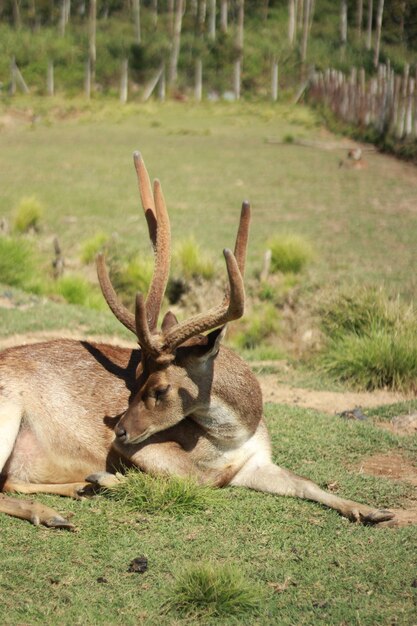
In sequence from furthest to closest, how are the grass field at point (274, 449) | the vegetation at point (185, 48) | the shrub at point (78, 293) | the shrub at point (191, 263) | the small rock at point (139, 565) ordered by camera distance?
the vegetation at point (185, 48) < the shrub at point (191, 263) < the shrub at point (78, 293) < the small rock at point (139, 565) < the grass field at point (274, 449)

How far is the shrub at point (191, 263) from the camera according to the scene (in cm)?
1437

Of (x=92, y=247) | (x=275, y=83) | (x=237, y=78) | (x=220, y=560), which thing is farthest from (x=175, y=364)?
(x=237, y=78)

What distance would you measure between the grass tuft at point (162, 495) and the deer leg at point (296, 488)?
424mm

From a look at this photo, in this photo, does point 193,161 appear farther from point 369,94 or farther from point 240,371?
point 240,371

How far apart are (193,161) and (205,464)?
21077 mm


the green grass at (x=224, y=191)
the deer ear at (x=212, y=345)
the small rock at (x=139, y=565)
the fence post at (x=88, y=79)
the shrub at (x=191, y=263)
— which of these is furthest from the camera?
the fence post at (x=88, y=79)

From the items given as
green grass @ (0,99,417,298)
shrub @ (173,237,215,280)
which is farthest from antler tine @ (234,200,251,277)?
shrub @ (173,237,215,280)

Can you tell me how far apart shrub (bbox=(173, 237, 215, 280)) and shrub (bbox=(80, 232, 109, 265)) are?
4.34 ft

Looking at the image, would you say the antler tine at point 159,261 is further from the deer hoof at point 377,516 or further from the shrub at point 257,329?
the shrub at point 257,329

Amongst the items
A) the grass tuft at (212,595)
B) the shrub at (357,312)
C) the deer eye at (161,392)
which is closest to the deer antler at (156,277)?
the deer eye at (161,392)

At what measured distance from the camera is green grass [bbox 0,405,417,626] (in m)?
4.80

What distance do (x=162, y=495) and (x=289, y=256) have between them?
944 centimetres

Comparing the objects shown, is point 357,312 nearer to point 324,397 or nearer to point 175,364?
point 324,397

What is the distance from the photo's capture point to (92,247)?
1547 centimetres
